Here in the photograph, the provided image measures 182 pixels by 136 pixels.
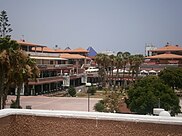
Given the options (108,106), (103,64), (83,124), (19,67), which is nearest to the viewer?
(83,124)

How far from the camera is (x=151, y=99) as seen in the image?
24.9 metres

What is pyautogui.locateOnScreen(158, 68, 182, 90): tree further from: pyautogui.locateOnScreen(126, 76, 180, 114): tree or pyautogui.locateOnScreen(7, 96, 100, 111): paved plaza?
pyautogui.locateOnScreen(126, 76, 180, 114): tree

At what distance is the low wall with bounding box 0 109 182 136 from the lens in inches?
232

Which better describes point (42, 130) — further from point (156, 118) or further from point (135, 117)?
point (156, 118)

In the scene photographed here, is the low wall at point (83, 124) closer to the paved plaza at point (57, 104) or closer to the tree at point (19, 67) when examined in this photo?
the tree at point (19, 67)

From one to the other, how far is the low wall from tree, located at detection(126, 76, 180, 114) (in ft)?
59.3

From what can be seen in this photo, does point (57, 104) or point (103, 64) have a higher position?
point (103, 64)

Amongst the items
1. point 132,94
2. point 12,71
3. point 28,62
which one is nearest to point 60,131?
point 12,71

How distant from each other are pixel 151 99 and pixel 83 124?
19610 millimetres

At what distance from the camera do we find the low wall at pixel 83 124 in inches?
232

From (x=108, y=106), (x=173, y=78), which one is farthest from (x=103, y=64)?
(x=108, y=106)

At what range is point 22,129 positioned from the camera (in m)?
6.55

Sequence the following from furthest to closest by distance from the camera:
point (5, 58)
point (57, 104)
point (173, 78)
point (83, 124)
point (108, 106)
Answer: point (173, 78) → point (57, 104) → point (108, 106) → point (5, 58) → point (83, 124)

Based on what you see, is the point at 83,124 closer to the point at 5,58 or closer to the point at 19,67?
the point at 5,58
